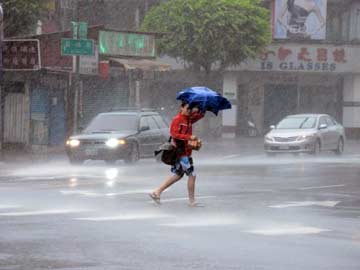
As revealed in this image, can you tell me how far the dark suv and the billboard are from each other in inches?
912

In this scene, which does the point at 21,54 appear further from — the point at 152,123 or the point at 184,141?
the point at 184,141

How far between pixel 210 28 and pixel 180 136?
3176 cm

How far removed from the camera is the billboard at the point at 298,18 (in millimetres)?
50906

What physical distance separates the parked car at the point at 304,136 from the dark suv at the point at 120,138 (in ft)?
15.6

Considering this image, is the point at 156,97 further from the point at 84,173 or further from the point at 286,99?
the point at 84,173

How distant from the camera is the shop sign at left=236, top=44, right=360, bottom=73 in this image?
51.5 metres

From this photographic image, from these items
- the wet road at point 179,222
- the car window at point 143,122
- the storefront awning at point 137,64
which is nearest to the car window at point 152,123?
the car window at point 143,122

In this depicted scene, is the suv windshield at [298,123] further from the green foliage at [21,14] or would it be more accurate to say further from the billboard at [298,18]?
the billboard at [298,18]

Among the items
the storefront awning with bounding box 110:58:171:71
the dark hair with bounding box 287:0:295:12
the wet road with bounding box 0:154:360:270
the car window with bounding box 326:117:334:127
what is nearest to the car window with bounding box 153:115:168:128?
the wet road with bounding box 0:154:360:270

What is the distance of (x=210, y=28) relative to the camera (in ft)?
153

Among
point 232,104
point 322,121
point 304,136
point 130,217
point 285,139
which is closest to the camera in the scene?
point 130,217

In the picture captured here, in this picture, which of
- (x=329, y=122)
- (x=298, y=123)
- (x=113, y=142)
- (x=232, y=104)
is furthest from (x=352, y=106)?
(x=113, y=142)

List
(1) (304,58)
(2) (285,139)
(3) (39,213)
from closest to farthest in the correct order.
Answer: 1. (3) (39,213)
2. (2) (285,139)
3. (1) (304,58)

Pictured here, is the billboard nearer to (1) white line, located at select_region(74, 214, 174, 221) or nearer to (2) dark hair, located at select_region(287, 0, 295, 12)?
(2) dark hair, located at select_region(287, 0, 295, 12)
